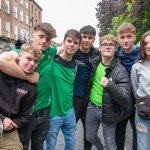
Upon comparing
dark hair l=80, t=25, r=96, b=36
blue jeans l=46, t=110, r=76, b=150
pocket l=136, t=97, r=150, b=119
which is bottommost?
blue jeans l=46, t=110, r=76, b=150

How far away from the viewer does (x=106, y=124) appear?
419cm

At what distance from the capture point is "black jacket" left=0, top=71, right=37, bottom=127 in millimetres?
3367

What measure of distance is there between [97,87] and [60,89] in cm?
60

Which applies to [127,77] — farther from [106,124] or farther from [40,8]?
[40,8]

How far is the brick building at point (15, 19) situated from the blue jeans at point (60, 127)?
2927 cm

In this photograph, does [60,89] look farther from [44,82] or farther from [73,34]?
[73,34]

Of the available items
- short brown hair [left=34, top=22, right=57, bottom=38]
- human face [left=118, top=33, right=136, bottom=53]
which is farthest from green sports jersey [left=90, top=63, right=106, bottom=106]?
short brown hair [left=34, top=22, right=57, bottom=38]

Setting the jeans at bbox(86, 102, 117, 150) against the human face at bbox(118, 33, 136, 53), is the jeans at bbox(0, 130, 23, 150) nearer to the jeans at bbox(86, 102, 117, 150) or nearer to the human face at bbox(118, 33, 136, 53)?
the jeans at bbox(86, 102, 117, 150)

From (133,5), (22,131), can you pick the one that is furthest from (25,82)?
(133,5)

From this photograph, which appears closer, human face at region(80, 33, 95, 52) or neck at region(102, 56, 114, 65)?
neck at region(102, 56, 114, 65)

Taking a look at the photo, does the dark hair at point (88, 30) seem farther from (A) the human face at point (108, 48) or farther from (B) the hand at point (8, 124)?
(B) the hand at point (8, 124)

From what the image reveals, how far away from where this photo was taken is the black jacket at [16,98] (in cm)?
337

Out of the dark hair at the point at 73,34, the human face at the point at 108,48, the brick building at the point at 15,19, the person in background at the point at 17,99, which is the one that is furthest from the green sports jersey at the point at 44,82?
the brick building at the point at 15,19

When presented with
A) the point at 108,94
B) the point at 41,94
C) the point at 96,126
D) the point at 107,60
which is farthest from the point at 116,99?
the point at 41,94
